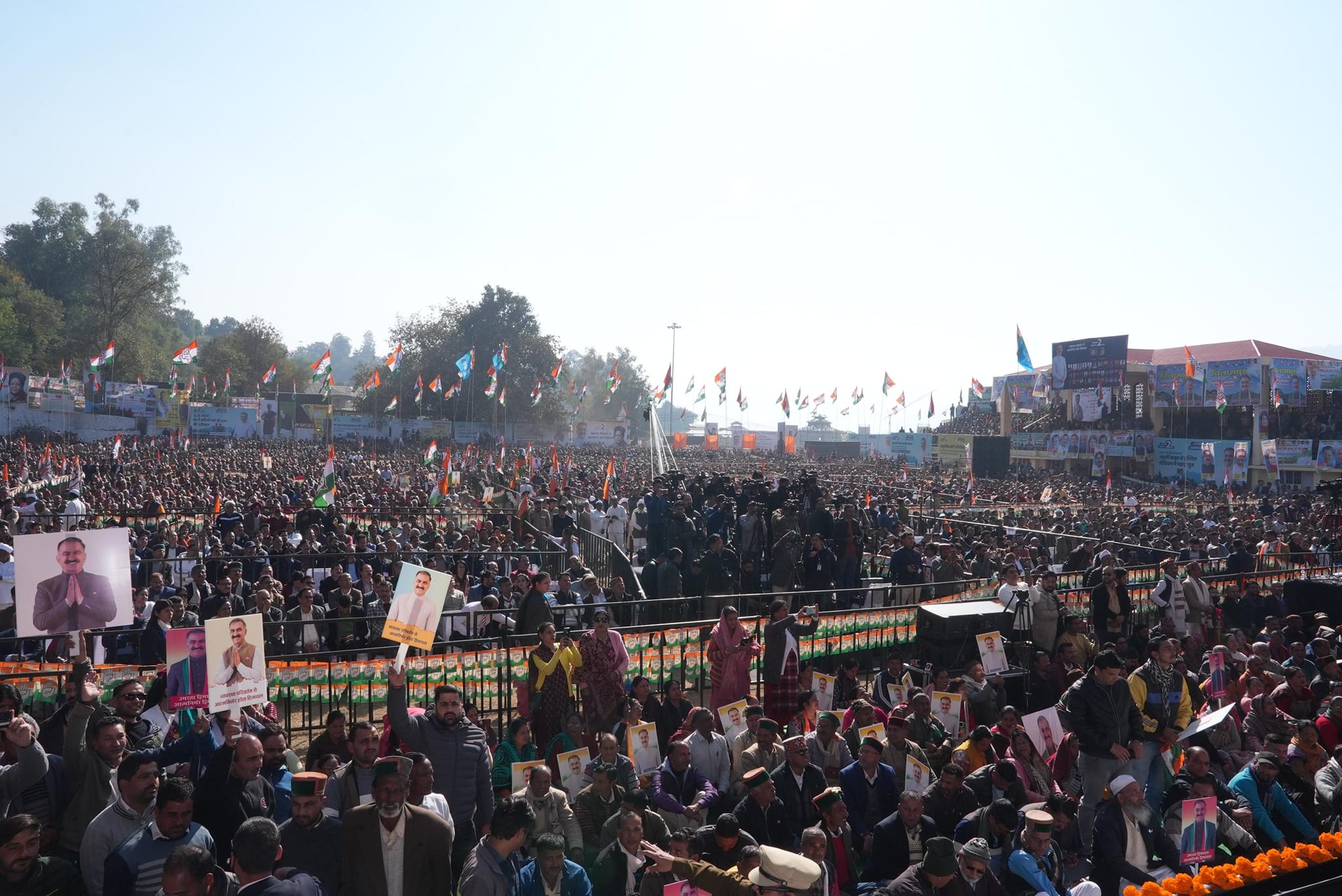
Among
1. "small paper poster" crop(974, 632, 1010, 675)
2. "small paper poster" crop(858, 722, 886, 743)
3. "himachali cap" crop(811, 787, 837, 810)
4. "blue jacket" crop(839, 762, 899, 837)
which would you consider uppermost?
"small paper poster" crop(974, 632, 1010, 675)

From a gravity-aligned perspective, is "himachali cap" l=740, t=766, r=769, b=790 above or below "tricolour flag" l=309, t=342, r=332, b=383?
below

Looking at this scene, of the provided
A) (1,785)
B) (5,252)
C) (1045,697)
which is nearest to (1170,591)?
(1045,697)

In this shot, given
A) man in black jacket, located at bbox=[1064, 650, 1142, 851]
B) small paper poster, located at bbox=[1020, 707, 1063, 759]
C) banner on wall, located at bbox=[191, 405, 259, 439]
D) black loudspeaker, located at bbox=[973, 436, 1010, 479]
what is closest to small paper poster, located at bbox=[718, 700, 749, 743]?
small paper poster, located at bbox=[1020, 707, 1063, 759]

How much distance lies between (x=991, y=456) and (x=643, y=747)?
1755 inches

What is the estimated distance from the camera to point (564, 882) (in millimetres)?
5520

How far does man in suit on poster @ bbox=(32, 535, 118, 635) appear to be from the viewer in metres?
6.46

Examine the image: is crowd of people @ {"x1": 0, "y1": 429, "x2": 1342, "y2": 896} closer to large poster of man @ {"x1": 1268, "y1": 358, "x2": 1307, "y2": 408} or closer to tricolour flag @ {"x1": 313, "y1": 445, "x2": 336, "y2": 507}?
tricolour flag @ {"x1": 313, "y1": 445, "x2": 336, "y2": 507}

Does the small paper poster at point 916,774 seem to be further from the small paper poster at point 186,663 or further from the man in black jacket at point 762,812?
the small paper poster at point 186,663

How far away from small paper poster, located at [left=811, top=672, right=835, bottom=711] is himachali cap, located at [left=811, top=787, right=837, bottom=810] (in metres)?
2.29

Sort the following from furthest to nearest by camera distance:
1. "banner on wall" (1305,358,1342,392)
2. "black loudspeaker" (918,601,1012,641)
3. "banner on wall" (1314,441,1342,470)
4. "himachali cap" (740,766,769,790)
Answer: "banner on wall" (1305,358,1342,392) → "banner on wall" (1314,441,1342,470) → "black loudspeaker" (918,601,1012,641) → "himachali cap" (740,766,769,790)

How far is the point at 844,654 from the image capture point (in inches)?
470

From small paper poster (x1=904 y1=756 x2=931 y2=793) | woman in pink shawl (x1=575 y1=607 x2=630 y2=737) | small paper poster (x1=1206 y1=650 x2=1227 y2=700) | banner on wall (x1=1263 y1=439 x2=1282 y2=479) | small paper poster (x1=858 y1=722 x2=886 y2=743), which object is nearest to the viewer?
small paper poster (x1=904 y1=756 x2=931 y2=793)

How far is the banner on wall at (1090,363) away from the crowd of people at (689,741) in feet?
142

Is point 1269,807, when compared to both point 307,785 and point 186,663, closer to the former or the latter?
point 307,785
